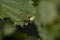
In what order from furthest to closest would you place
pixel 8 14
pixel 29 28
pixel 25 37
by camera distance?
pixel 25 37 < pixel 29 28 < pixel 8 14

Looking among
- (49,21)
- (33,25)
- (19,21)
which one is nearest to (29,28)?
(33,25)

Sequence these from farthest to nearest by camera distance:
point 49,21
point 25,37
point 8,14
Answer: point 49,21
point 25,37
point 8,14

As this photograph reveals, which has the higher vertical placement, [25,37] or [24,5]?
[24,5]

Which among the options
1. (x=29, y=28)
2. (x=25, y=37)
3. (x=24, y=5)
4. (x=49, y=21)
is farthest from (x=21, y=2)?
(x=49, y=21)

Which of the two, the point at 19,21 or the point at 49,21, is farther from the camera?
the point at 49,21

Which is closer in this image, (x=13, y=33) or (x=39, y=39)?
(x=39, y=39)

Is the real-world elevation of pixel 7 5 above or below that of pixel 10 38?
above

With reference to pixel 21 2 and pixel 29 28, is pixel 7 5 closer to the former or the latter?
pixel 21 2

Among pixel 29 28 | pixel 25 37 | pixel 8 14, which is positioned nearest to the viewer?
pixel 8 14

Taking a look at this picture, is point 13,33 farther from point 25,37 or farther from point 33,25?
point 33,25
